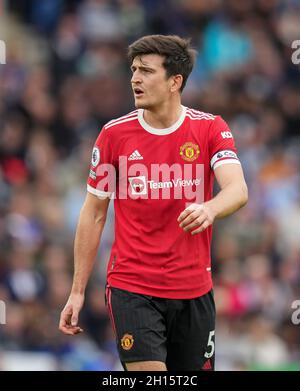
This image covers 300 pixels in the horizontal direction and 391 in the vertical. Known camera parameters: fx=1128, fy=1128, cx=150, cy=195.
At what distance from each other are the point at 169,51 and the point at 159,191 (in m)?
0.88

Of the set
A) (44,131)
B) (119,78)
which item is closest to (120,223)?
(44,131)

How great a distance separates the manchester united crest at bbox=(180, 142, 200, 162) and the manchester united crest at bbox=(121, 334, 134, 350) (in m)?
1.12

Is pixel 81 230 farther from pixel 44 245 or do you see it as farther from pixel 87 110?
pixel 87 110

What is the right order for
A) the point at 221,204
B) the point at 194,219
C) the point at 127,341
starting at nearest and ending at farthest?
the point at 194,219 → the point at 221,204 → the point at 127,341

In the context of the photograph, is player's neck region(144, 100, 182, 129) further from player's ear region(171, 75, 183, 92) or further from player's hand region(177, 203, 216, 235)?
player's hand region(177, 203, 216, 235)

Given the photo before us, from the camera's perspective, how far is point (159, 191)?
6824 millimetres

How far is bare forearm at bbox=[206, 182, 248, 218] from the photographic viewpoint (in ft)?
20.5

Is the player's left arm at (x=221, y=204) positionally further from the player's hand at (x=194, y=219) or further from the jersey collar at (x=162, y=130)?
the jersey collar at (x=162, y=130)

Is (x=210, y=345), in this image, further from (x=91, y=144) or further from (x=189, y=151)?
(x=91, y=144)

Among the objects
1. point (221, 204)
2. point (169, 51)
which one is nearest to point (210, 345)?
point (221, 204)

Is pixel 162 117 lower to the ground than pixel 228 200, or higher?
higher

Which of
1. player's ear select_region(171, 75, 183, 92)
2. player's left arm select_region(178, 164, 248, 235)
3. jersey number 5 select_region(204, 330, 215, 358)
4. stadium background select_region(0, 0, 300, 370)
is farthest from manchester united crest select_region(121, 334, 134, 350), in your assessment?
stadium background select_region(0, 0, 300, 370)

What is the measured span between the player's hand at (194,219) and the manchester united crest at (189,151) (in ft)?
2.84
